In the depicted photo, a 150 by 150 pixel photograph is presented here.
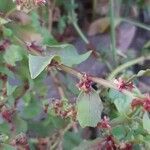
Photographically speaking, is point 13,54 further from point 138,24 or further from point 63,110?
point 138,24

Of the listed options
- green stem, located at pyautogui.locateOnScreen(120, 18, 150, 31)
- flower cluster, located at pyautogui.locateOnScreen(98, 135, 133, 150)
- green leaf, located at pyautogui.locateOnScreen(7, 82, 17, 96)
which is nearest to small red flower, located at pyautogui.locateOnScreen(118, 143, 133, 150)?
flower cluster, located at pyautogui.locateOnScreen(98, 135, 133, 150)

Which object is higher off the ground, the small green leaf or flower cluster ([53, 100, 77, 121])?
flower cluster ([53, 100, 77, 121])

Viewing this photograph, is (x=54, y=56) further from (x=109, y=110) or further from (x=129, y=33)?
(x=129, y=33)

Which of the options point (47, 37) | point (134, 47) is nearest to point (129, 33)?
point (134, 47)

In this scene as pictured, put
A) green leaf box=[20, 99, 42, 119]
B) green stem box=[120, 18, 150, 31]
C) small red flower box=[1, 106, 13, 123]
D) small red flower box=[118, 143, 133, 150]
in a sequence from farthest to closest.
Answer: green stem box=[120, 18, 150, 31] < green leaf box=[20, 99, 42, 119] < small red flower box=[1, 106, 13, 123] < small red flower box=[118, 143, 133, 150]

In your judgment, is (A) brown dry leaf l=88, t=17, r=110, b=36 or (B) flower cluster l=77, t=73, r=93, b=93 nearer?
(B) flower cluster l=77, t=73, r=93, b=93

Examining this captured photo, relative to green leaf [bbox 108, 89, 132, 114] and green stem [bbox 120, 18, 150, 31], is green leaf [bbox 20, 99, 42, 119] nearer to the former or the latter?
green leaf [bbox 108, 89, 132, 114]
